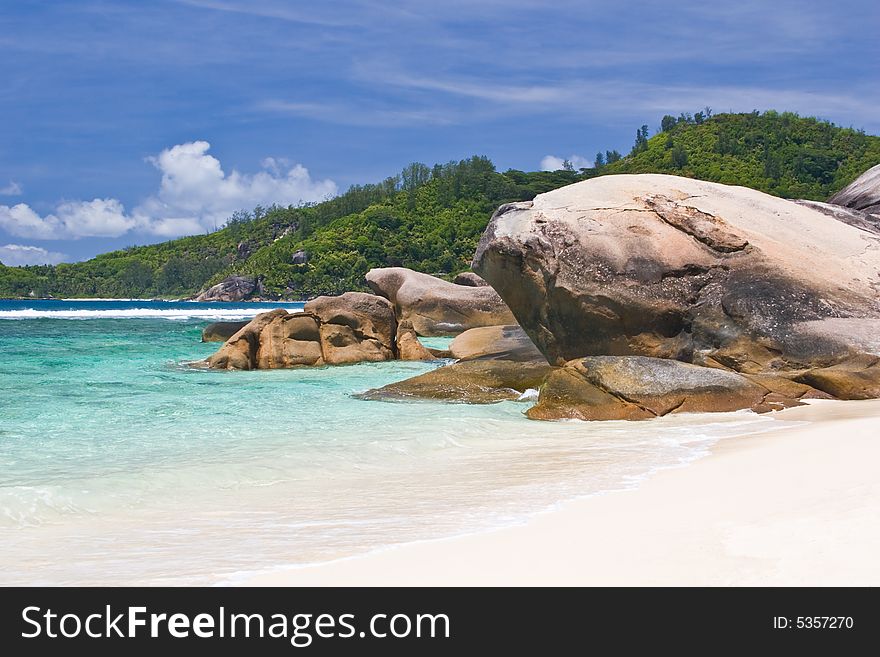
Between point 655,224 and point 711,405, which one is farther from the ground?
point 655,224

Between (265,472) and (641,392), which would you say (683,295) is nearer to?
(641,392)

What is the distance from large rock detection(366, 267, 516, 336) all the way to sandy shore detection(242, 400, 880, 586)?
72.3ft

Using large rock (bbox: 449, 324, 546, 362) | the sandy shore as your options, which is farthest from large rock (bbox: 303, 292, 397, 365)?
the sandy shore

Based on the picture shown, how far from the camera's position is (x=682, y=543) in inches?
137

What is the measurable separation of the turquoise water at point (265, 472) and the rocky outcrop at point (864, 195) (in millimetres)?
7007

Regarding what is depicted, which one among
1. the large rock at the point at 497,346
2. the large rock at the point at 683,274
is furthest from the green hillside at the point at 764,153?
Answer: the large rock at the point at 683,274

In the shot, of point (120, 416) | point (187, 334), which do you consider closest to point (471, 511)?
point (120, 416)

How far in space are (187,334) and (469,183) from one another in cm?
8160

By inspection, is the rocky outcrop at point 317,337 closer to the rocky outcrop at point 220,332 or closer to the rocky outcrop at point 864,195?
the rocky outcrop at point 220,332

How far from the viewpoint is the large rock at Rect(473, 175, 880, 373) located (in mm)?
10094

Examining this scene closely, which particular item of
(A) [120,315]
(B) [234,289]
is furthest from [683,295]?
(B) [234,289]

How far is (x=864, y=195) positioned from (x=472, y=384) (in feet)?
25.1
